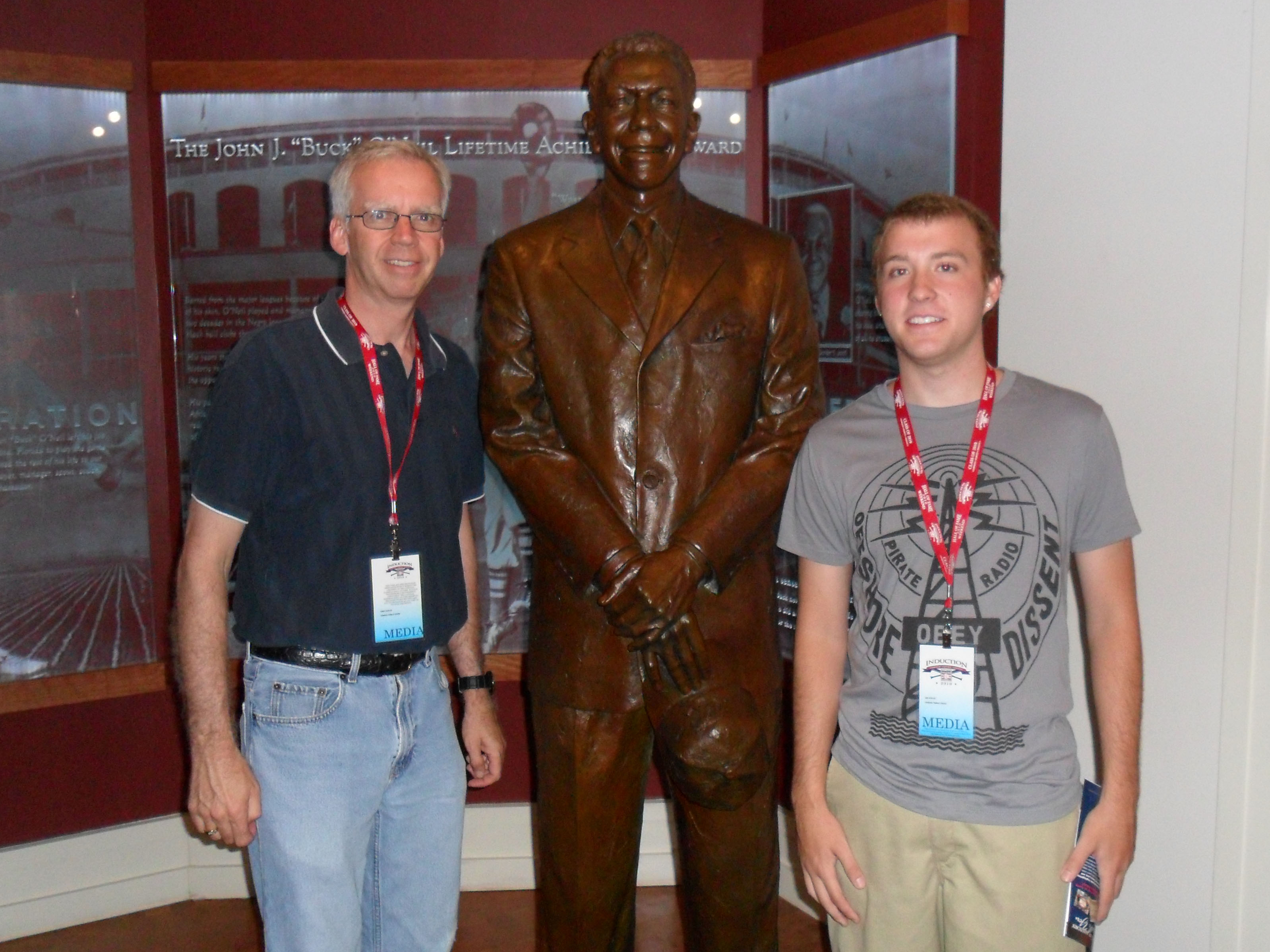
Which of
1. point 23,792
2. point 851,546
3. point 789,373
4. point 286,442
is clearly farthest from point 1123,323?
point 23,792

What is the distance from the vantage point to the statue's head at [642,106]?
2354 mm

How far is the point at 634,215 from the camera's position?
2.48 meters

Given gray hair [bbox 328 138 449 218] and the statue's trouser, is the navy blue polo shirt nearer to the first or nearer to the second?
gray hair [bbox 328 138 449 218]

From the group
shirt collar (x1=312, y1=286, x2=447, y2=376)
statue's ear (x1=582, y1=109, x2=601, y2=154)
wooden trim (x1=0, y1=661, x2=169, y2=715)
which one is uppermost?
statue's ear (x1=582, y1=109, x2=601, y2=154)

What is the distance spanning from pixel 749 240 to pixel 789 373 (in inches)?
11.8

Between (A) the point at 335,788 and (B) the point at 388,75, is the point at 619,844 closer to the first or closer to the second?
(A) the point at 335,788

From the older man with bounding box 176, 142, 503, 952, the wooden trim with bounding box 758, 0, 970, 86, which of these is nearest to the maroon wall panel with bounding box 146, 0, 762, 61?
the wooden trim with bounding box 758, 0, 970, 86

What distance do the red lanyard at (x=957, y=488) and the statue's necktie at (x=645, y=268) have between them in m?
0.65

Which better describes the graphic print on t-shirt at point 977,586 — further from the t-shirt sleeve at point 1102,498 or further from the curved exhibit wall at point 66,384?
the curved exhibit wall at point 66,384

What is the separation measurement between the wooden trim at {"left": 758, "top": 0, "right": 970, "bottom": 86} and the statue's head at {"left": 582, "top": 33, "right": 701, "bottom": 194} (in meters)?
1.08

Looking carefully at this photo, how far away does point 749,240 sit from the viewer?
8.27 ft

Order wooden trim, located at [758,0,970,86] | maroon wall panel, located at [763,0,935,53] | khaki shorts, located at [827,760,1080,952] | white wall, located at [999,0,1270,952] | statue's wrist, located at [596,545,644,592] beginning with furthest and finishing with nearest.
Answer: maroon wall panel, located at [763,0,935,53] → wooden trim, located at [758,0,970,86] → white wall, located at [999,0,1270,952] → statue's wrist, located at [596,545,644,592] → khaki shorts, located at [827,760,1080,952]

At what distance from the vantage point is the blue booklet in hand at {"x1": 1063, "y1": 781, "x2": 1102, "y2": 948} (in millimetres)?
1896

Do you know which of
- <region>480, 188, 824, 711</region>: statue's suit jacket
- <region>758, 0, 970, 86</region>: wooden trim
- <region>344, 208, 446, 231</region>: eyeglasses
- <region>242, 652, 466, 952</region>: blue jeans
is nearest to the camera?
<region>242, 652, 466, 952</region>: blue jeans
